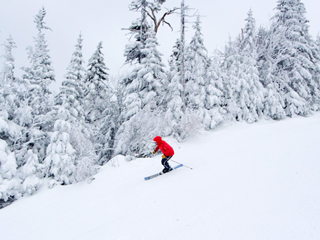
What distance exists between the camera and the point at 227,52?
69.2ft

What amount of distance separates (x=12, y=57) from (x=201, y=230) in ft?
47.7

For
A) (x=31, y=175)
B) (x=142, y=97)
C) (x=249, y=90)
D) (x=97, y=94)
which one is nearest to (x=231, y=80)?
(x=249, y=90)

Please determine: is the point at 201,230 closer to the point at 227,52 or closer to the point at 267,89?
the point at 267,89

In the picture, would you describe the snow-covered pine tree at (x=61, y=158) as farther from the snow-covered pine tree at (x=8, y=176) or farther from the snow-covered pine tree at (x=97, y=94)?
the snow-covered pine tree at (x=97, y=94)

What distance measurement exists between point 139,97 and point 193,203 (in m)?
11.6

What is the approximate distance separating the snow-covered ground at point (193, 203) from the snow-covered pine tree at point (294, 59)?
11961 mm

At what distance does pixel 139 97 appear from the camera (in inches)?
606

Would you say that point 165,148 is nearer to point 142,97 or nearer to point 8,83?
point 142,97

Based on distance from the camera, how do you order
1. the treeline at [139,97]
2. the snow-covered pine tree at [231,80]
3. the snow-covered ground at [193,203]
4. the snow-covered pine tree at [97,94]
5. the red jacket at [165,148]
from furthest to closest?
the snow-covered pine tree at [97,94] → the snow-covered pine tree at [231,80] → the treeline at [139,97] → the red jacket at [165,148] → the snow-covered ground at [193,203]

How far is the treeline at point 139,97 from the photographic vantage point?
1027 centimetres

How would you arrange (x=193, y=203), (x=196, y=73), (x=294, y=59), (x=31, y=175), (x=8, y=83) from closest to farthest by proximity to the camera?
(x=193, y=203), (x=31, y=175), (x=8, y=83), (x=196, y=73), (x=294, y=59)

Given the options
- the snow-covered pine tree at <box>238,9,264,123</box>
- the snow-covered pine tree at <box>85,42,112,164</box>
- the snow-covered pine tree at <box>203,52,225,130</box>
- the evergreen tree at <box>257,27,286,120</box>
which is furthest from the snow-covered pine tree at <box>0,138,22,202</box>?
the evergreen tree at <box>257,27,286,120</box>

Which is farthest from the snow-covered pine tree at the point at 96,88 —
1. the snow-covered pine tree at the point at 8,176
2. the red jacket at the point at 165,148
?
the red jacket at the point at 165,148

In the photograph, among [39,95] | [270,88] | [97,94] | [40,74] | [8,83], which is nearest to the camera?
[8,83]
